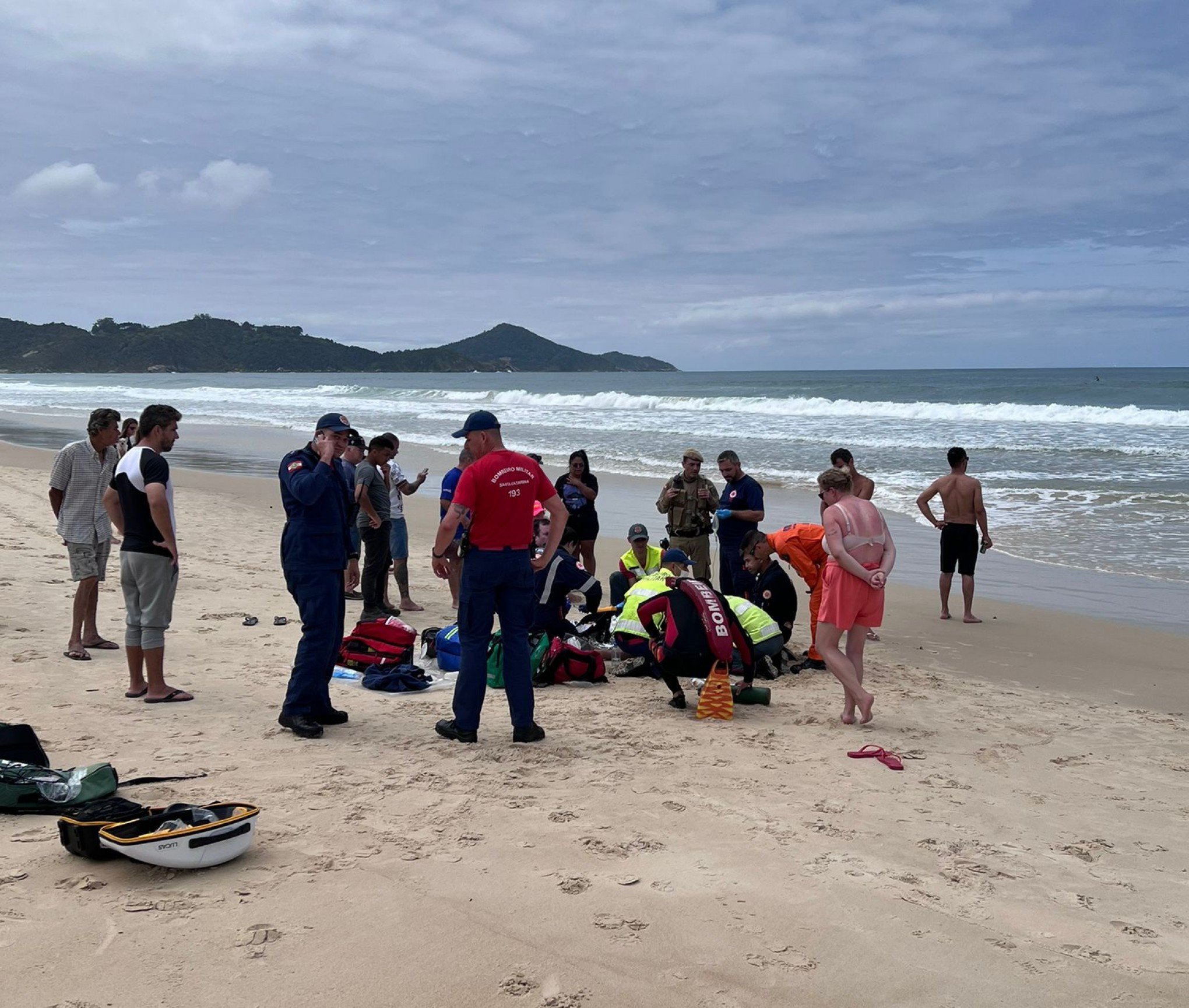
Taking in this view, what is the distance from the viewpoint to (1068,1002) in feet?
10.6

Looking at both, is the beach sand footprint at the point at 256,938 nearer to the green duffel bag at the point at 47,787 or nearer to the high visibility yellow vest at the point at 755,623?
the green duffel bag at the point at 47,787

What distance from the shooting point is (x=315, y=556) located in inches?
220

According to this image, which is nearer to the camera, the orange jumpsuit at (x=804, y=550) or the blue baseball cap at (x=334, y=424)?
the blue baseball cap at (x=334, y=424)

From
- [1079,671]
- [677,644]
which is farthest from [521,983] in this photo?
[1079,671]

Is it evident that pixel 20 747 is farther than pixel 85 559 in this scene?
No

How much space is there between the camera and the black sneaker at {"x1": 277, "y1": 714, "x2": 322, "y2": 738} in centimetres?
555

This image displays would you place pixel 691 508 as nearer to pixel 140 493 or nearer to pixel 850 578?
pixel 850 578

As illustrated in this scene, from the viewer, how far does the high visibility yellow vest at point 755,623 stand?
7070 mm

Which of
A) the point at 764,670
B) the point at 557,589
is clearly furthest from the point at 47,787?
the point at 764,670

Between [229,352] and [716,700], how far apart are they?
475 ft

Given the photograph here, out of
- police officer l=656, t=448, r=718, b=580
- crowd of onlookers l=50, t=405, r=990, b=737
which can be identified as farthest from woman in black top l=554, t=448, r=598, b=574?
police officer l=656, t=448, r=718, b=580

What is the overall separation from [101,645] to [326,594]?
2610 millimetres

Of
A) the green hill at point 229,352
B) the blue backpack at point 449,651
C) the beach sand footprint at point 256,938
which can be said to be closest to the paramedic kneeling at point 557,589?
the blue backpack at point 449,651

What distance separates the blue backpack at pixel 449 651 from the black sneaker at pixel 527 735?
159cm
